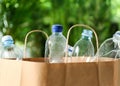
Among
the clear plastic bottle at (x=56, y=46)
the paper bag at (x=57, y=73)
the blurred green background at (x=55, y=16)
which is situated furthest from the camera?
the blurred green background at (x=55, y=16)

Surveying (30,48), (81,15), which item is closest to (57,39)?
(30,48)

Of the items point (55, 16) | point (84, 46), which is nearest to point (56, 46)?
point (84, 46)

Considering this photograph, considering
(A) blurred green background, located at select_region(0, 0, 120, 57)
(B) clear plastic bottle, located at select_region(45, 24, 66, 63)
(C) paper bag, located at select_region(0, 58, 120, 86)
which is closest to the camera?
(C) paper bag, located at select_region(0, 58, 120, 86)

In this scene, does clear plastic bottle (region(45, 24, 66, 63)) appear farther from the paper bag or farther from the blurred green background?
the blurred green background

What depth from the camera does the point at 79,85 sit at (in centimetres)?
68

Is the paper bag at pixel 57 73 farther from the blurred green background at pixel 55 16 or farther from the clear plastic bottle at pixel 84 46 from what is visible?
the blurred green background at pixel 55 16

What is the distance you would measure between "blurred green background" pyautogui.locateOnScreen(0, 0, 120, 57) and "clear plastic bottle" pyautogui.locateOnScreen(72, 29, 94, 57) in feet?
2.35

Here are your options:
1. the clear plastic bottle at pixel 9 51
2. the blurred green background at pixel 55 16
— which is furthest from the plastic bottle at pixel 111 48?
the blurred green background at pixel 55 16

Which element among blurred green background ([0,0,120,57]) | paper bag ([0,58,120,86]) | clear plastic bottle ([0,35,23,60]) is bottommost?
paper bag ([0,58,120,86])

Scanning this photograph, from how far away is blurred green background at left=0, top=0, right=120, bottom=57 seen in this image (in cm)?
158

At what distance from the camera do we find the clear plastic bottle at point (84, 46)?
0.81 meters

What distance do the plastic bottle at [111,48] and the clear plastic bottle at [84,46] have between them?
0.11 ft

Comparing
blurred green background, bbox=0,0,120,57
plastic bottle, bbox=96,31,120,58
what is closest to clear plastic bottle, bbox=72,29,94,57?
plastic bottle, bbox=96,31,120,58

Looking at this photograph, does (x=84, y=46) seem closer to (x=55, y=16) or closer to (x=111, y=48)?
(x=111, y=48)
